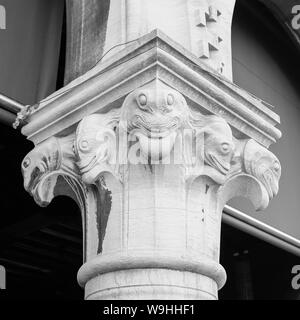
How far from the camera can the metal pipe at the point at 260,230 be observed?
14.5 ft

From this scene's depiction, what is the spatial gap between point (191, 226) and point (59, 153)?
62 cm

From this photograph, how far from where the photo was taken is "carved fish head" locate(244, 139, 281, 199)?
118 inches

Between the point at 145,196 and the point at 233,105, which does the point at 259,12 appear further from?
the point at 145,196

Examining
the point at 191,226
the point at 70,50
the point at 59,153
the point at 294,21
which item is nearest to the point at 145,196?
the point at 191,226

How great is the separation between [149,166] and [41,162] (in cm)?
49

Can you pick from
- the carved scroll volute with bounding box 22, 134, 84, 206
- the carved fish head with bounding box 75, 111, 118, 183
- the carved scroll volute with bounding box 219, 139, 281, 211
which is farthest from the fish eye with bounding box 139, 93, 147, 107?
the carved scroll volute with bounding box 219, 139, 281, 211

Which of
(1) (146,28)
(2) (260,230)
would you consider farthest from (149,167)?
(2) (260,230)

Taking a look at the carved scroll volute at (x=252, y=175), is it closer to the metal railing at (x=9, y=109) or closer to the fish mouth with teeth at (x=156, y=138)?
the fish mouth with teeth at (x=156, y=138)

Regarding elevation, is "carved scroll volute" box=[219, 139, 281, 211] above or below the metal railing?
below

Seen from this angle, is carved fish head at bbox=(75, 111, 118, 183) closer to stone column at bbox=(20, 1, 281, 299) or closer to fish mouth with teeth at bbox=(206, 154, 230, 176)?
stone column at bbox=(20, 1, 281, 299)

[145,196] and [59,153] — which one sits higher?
[59,153]

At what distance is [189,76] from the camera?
2.85 meters

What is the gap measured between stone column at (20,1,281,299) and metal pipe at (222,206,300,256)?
55.1 inches

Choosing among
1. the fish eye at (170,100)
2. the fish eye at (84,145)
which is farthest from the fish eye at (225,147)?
the fish eye at (84,145)
